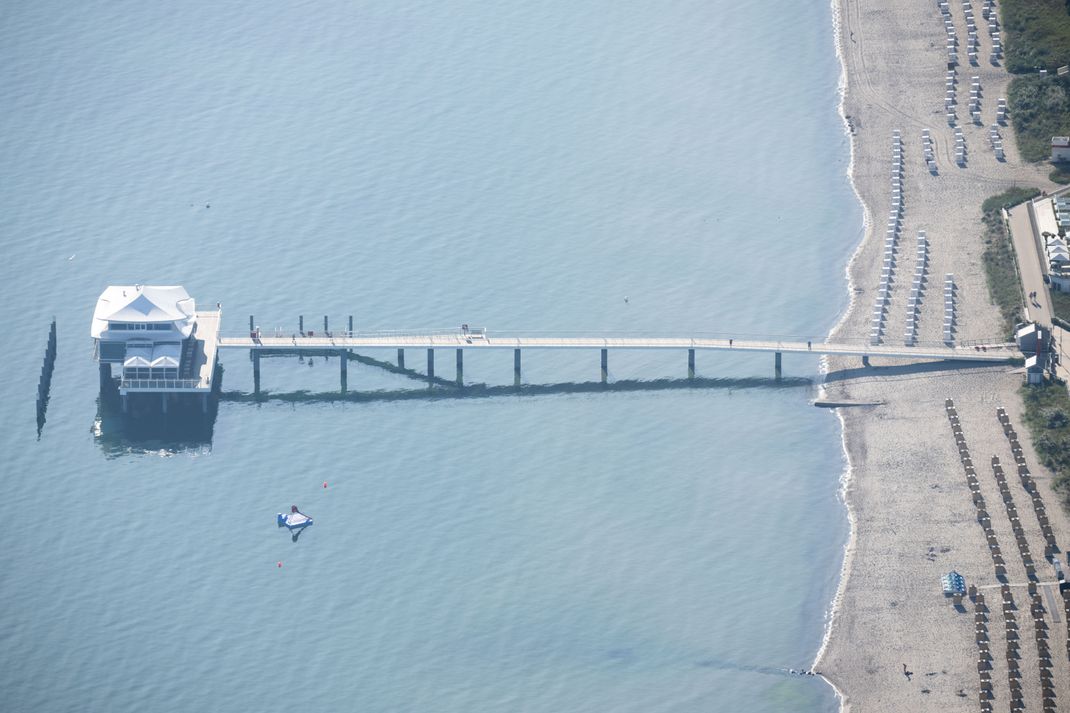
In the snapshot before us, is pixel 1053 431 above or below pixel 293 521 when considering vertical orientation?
above

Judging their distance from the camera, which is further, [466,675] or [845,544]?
[845,544]

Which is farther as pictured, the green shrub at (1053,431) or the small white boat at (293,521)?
the small white boat at (293,521)

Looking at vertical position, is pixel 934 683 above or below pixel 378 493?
below

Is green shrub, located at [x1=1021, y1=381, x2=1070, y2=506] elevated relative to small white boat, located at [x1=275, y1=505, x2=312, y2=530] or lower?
elevated

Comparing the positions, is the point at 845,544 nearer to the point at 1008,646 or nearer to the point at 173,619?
the point at 1008,646

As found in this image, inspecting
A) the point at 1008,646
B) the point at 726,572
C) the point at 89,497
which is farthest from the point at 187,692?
the point at 1008,646

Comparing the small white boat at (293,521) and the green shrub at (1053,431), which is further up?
the green shrub at (1053,431)

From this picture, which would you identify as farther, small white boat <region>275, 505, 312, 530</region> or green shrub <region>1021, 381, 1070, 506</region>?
small white boat <region>275, 505, 312, 530</region>

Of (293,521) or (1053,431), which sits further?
(1053,431)
